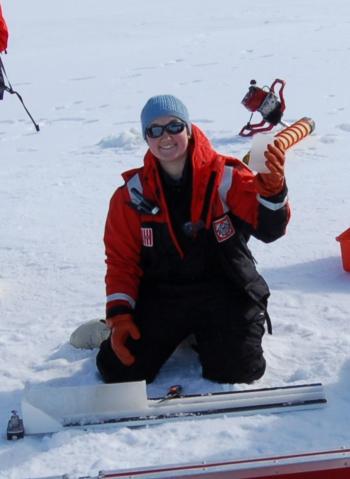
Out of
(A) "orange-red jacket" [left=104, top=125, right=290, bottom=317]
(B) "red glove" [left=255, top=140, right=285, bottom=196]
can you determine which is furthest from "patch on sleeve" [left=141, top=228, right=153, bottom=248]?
(B) "red glove" [left=255, top=140, right=285, bottom=196]

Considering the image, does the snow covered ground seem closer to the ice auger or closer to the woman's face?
the ice auger

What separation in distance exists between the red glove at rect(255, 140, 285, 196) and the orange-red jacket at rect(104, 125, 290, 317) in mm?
102

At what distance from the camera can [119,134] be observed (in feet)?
26.5

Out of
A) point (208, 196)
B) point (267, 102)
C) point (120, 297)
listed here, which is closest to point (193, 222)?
point (208, 196)

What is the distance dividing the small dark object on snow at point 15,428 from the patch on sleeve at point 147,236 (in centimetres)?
81

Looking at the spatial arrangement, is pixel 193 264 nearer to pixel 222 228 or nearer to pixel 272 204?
pixel 222 228

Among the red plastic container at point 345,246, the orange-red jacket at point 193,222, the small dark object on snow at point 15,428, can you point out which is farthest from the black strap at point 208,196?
the red plastic container at point 345,246

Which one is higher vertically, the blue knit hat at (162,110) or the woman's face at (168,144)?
the blue knit hat at (162,110)

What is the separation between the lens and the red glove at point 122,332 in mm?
3311

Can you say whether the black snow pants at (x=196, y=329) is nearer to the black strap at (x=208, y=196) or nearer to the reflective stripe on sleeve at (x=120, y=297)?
the reflective stripe on sleeve at (x=120, y=297)

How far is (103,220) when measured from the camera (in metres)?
5.75

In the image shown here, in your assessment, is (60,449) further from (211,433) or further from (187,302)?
(187,302)

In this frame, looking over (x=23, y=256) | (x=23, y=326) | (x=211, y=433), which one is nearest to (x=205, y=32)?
(x=23, y=256)

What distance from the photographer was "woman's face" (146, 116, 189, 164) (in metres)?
3.28
